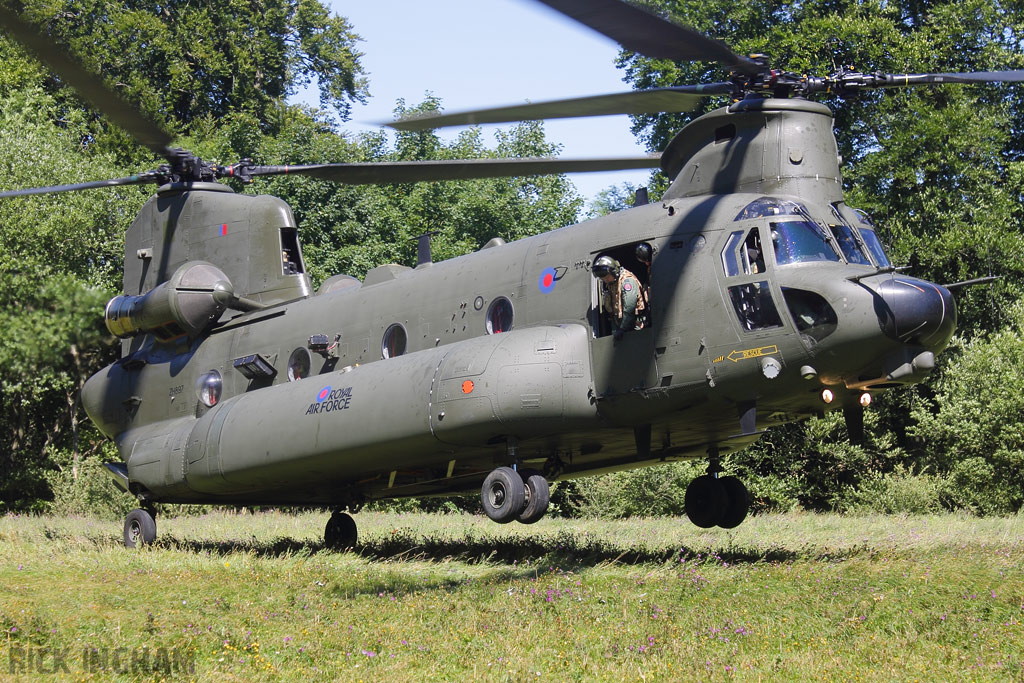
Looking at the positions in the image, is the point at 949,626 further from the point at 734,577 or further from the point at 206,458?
the point at 206,458

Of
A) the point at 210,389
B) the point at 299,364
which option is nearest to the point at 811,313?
the point at 299,364

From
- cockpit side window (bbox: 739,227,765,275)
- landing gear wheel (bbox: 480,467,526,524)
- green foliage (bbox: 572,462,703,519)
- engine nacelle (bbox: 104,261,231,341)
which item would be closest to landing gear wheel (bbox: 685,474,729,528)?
landing gear wheel (bbox: 480,467,526,524)

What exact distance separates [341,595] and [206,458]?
4.89 meters

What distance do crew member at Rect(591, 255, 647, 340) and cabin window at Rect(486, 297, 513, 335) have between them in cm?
166

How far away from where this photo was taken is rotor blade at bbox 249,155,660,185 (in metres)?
14.8

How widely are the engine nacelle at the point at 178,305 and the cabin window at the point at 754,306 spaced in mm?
9242

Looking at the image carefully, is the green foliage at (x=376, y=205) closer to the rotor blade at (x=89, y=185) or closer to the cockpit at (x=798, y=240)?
the rotor blade at (x=89, y=185)

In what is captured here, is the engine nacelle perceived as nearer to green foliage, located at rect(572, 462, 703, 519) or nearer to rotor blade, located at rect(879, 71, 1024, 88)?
rotor blade, located at rect(879, 71, 1024, 88)

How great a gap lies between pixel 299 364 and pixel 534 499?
5404 millimetres

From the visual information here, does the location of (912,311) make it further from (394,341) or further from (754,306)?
(394,341)

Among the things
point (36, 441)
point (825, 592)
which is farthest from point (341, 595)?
point (36, 441)

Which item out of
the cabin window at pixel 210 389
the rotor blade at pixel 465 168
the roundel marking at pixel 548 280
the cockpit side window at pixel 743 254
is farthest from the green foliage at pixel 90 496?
the cockpit side window at pixel 743 254

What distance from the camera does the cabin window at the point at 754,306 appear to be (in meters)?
11.8

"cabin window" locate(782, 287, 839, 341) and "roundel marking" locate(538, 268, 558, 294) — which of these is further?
"roundel marking" locate(538, 268, 558, 294)
